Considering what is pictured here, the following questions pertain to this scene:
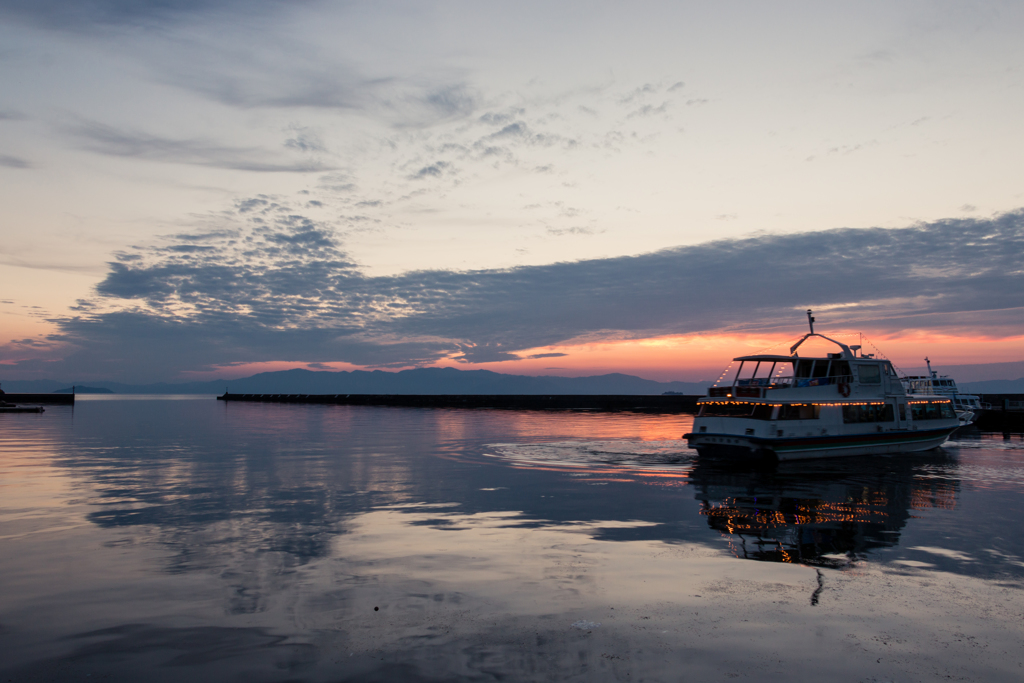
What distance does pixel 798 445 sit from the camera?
111ft

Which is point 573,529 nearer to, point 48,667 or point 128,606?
point 128,606

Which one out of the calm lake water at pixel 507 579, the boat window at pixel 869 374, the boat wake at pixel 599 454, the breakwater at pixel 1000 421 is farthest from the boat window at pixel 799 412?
the breakwater at pixel 1000 421

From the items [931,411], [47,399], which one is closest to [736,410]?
[931,411]

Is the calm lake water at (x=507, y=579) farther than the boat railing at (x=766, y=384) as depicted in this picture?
No

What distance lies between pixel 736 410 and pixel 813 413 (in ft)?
13.5

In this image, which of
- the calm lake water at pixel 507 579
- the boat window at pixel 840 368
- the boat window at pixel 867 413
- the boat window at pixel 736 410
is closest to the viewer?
the calm lake water at pixel 507 579

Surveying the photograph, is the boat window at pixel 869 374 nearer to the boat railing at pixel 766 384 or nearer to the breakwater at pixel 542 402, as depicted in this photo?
the boat railing at pixel 766 384

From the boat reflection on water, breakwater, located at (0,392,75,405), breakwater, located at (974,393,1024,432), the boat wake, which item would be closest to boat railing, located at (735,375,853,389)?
the boat reflection on water

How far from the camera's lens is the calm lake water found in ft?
29.6

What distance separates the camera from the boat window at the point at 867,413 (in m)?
36.3

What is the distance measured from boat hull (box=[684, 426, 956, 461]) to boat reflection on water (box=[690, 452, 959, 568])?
2.47 ft

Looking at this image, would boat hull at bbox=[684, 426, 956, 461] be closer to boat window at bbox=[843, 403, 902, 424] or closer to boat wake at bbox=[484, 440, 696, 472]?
boat window at bbox=[843, 403, 902, 424]

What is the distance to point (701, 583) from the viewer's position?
12.6 metres

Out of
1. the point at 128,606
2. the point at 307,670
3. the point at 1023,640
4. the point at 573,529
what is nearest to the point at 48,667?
the point at 128,606
